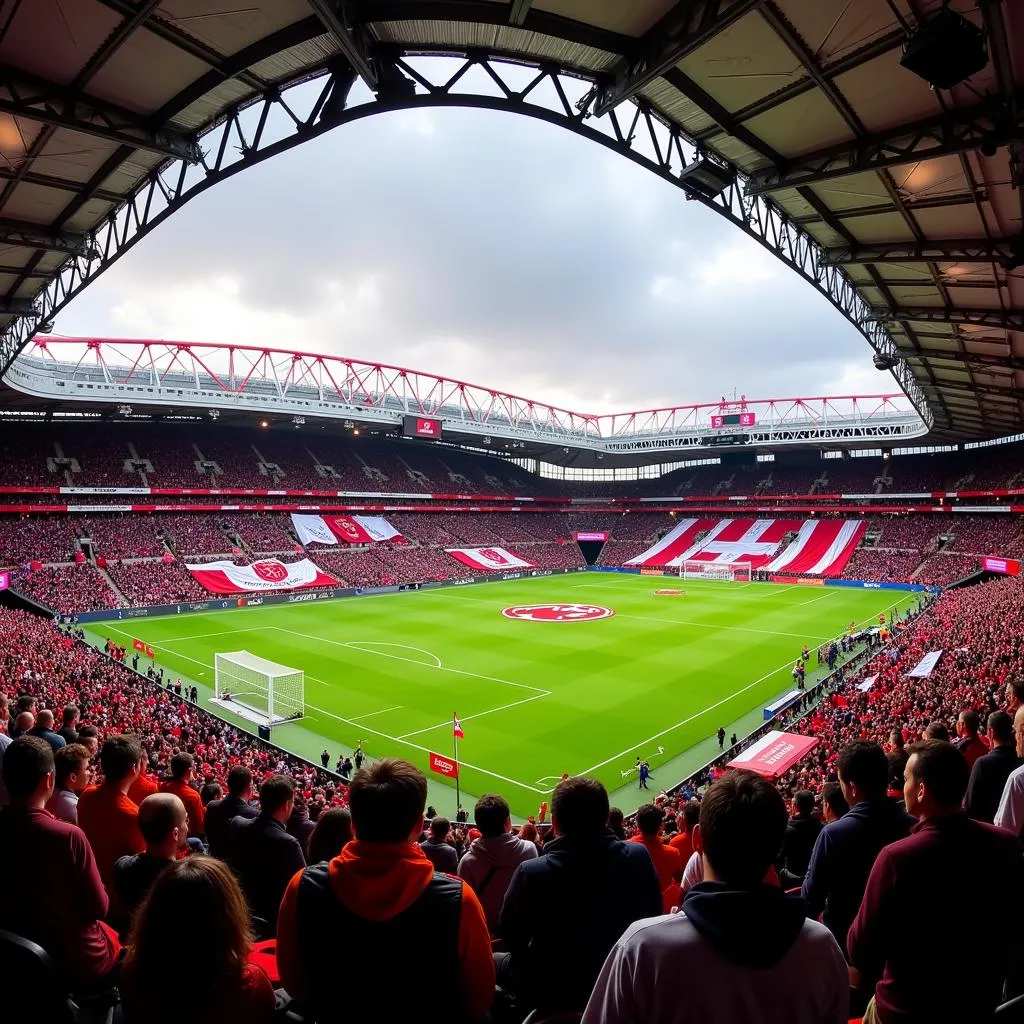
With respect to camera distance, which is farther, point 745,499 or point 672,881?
point 745,499

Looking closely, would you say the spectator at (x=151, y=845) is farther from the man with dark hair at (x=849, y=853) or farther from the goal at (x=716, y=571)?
the goal at (x=716, y=571)

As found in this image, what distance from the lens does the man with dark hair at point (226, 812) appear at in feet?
17.4

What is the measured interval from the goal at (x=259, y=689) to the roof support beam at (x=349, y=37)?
19.5 m

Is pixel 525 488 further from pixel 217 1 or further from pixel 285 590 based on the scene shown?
pixel 217 1

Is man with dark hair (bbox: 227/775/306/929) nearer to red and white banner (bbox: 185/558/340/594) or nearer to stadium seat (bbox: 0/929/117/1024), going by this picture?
stadium seat (bbox: 0/929/117/1024)

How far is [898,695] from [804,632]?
21.3 metres

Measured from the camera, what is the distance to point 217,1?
862cm

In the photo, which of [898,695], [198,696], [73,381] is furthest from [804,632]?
[73,381]

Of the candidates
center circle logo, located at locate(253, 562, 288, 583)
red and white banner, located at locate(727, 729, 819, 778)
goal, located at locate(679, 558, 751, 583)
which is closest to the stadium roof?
red and white banner, located at locate(727, 729, 819, 778)

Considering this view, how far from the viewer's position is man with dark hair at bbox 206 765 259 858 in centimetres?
529

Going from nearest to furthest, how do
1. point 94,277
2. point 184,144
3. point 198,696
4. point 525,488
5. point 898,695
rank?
point 184,144, point 94,277, point 898,695, point 198,696, point 525,488

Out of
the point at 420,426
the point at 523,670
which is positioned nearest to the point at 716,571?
the point at 420,426

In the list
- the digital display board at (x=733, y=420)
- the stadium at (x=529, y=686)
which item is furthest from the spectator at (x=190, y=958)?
the digital display board at (x=733, y=420)

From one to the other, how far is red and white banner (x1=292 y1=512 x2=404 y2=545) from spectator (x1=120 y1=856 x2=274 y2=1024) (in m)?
60.9
